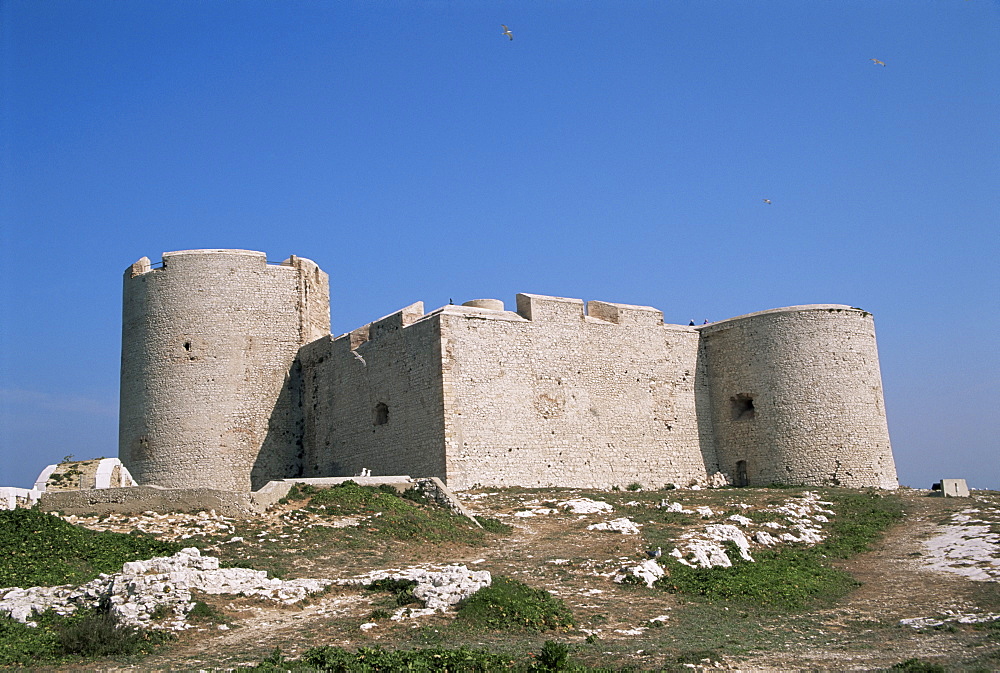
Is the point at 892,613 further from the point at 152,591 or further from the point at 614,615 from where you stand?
the point at 152,591

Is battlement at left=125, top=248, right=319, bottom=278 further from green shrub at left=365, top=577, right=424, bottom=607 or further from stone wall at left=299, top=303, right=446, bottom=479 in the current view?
green shrub at left=365, top=577, right=424, bottom=607

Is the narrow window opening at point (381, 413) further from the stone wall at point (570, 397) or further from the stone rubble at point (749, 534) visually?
the stone rubble at point (749, 534)

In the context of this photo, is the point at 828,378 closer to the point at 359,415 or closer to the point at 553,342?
the point at 553,342

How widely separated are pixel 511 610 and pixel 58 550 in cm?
659

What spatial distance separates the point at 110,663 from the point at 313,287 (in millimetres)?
19977

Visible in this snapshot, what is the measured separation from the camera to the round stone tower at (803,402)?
25.2 m

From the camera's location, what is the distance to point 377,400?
79.2ft

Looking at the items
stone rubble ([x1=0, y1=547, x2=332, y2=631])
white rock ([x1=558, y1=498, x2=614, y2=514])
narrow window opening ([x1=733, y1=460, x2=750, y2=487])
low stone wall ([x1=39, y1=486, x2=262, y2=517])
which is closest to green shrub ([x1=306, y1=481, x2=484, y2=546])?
low stone wall ([x1=39, y1=486, x2=262, y2=517])

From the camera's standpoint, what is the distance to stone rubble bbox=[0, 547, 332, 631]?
417 inches

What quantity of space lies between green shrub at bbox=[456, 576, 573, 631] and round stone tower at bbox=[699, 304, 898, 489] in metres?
15.4

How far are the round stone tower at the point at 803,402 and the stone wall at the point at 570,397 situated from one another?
3.25 ft

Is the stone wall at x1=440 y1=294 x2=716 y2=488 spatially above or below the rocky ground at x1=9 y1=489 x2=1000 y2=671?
above

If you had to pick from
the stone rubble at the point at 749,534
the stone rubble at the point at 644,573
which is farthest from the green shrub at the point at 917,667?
the stone rubble at the point at 749,534

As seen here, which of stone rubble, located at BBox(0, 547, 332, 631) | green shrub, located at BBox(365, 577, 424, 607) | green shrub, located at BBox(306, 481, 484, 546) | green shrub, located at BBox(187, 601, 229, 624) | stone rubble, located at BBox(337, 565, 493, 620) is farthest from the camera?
green shrub, located at BBox(306, 481, 484, 546)
